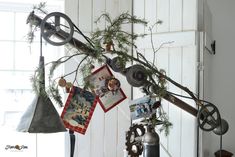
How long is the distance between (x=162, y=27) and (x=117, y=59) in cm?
84

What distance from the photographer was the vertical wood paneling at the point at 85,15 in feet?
7.53

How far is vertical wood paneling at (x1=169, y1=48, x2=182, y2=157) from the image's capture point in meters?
1.96

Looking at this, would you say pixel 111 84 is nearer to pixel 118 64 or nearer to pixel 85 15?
pixel 118 64

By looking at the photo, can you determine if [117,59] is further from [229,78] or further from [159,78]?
[229,78]

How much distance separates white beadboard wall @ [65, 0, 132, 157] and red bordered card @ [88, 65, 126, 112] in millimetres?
893

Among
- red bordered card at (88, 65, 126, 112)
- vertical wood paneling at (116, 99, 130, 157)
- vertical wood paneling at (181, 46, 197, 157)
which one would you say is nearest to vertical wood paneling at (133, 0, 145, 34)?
vertical wood paneling at (181, 46, 197, 157)

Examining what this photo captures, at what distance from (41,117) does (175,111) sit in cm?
105

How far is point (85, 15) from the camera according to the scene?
2.30 metres

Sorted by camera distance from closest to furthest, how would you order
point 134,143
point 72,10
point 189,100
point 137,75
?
point 137,75 → point 134,143 → point 189,100 → point 72,10

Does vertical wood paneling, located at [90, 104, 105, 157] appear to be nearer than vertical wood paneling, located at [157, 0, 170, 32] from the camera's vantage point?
No

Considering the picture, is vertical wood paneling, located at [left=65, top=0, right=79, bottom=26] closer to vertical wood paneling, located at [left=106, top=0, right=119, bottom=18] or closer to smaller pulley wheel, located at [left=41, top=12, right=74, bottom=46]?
vertical wood paneling, located at [left=106, top=0, right=119, bottom=18]

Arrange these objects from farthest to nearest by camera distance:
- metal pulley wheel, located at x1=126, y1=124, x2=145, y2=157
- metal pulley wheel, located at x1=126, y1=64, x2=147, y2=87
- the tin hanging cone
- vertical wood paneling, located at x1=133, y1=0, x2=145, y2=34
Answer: vertical wood paneling, located at x1=133, y1=0, x2=145, y2=34 < metal pulley wheel, located at x1=126, y1=124, x2=145, y2=157 < metal pulley wheel, located at x1=126, y1=64, x2=147, y2=87 < the tin hanging cone

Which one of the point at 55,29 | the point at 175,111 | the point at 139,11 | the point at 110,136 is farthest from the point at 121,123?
the point at 55,29

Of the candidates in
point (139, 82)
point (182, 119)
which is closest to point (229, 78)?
point (182, 119)
